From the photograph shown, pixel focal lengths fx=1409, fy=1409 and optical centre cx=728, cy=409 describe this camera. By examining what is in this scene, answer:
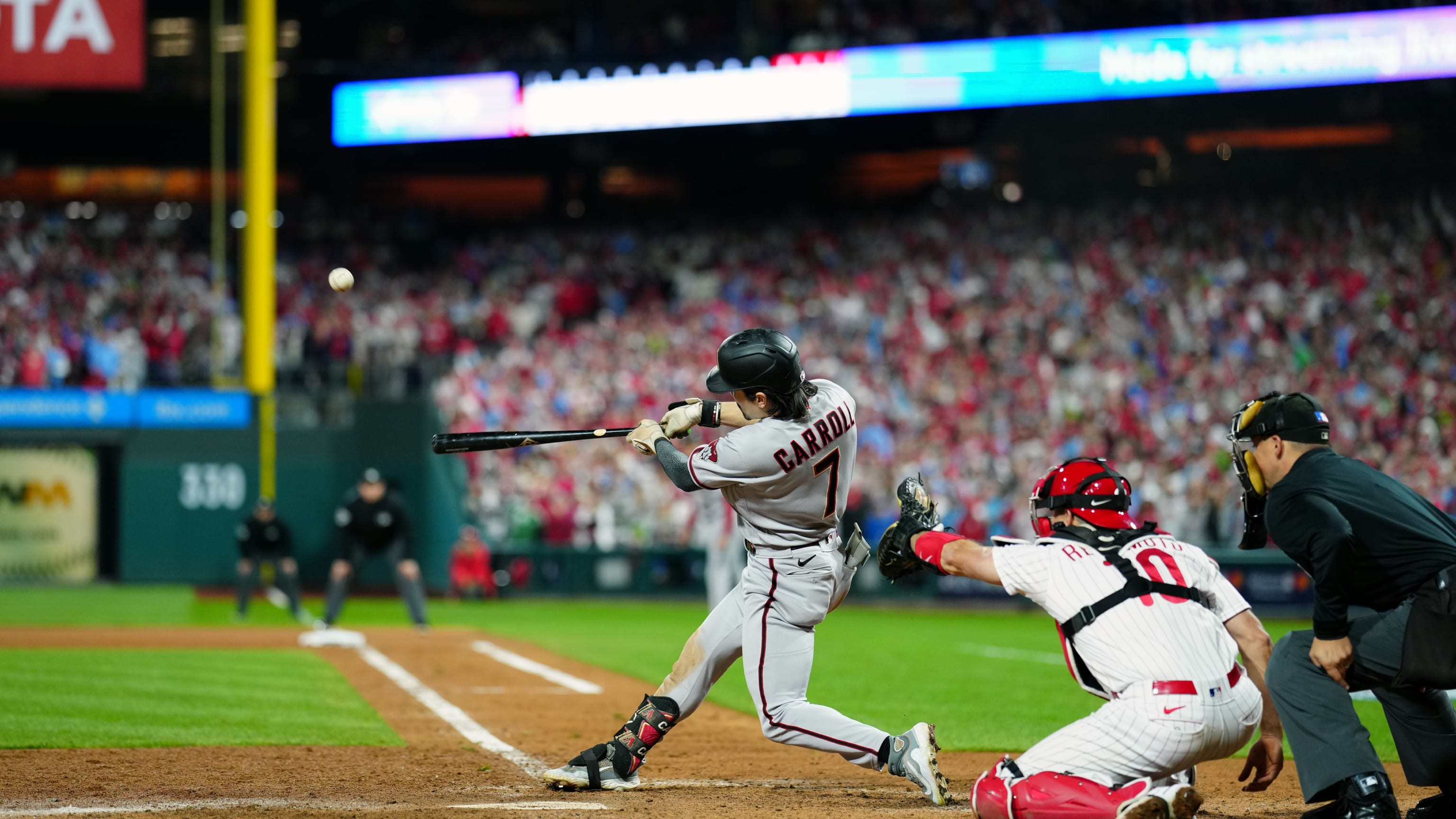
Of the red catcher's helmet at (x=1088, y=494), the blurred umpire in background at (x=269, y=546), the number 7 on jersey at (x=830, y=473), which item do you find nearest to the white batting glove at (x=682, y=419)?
the number 7 on jersey at (x=830, y=473)

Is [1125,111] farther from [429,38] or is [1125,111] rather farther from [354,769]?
[354,769]

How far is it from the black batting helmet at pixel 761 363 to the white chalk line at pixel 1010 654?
7.65m

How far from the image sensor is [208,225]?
2841 cm

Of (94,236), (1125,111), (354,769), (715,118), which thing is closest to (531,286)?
(715,118)

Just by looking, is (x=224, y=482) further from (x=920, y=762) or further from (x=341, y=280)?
(x=920, y=762)

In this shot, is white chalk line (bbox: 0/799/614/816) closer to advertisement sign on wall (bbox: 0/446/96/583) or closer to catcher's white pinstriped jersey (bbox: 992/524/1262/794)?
catcher's white pinstriped jersey (bbox: 992/524/1262/794)

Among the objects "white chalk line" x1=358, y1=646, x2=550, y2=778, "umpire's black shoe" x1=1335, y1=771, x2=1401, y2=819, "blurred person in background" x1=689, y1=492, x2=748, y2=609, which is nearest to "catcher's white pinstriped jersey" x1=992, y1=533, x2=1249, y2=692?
"umpire's black shoe" x1=1335, y1=771, x2=1401, y2=819

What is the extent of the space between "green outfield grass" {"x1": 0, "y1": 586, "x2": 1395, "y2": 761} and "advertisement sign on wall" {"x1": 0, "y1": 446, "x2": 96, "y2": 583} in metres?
0.90

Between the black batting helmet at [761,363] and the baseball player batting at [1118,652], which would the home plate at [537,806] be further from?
the black batting helmet at [761,363]

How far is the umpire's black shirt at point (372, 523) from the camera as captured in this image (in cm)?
1455

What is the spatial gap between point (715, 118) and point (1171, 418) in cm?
929

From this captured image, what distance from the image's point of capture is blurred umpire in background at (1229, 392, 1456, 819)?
4.59 m

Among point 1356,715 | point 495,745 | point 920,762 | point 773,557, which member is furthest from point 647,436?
point 1356,715

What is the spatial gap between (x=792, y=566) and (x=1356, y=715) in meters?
2.04
